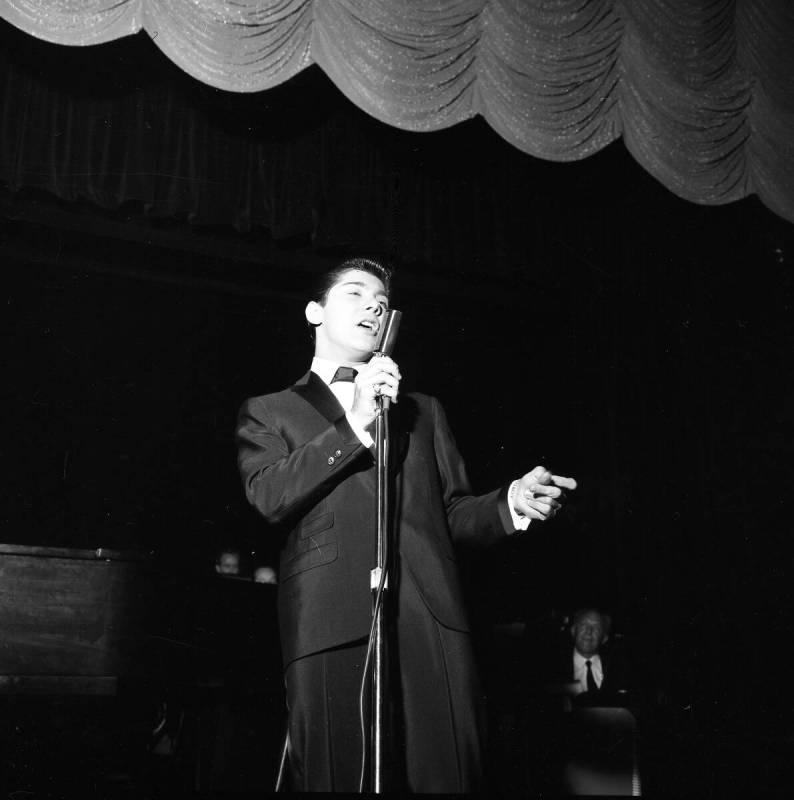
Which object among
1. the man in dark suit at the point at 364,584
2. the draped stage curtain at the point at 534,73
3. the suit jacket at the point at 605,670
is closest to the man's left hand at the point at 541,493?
the man in dark suit at the point at 364,584

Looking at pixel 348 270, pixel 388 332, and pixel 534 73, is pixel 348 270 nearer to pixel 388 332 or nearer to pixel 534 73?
pixel 388 332

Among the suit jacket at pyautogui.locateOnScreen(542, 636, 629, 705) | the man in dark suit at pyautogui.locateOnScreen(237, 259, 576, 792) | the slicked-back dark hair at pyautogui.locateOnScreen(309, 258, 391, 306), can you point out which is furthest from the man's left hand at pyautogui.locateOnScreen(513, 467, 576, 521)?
the suit jacket at pyautogui.locateOnScreen(542, 636, 629, 705)

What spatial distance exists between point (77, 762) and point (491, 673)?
7.94ft

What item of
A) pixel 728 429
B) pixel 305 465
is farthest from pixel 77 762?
pixel 728 429

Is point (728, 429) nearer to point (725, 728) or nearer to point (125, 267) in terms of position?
point (725, 728)

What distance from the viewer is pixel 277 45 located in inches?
122

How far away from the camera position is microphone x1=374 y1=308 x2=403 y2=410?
1.98 meters

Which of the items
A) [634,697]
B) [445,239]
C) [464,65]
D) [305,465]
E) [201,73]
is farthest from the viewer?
[634,697]

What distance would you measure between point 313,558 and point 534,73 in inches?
84.3

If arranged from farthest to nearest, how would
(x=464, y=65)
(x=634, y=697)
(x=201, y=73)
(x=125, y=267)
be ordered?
(x=125, y=267), (x=634, y=697), (x=464, y=65), (x=201, y=73)

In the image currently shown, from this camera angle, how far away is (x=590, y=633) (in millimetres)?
5648

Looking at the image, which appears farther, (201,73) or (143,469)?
(143,469)

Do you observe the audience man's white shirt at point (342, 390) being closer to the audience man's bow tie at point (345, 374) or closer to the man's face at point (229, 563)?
the audience man's bow tie at point (345, 374)

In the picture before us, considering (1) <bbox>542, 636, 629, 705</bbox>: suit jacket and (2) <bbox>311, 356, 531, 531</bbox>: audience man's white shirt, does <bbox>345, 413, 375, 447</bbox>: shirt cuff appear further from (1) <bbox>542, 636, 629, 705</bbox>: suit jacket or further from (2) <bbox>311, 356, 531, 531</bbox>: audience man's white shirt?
(1) <bbox>542, 636, 629, 705</bbox>: suit jacket
